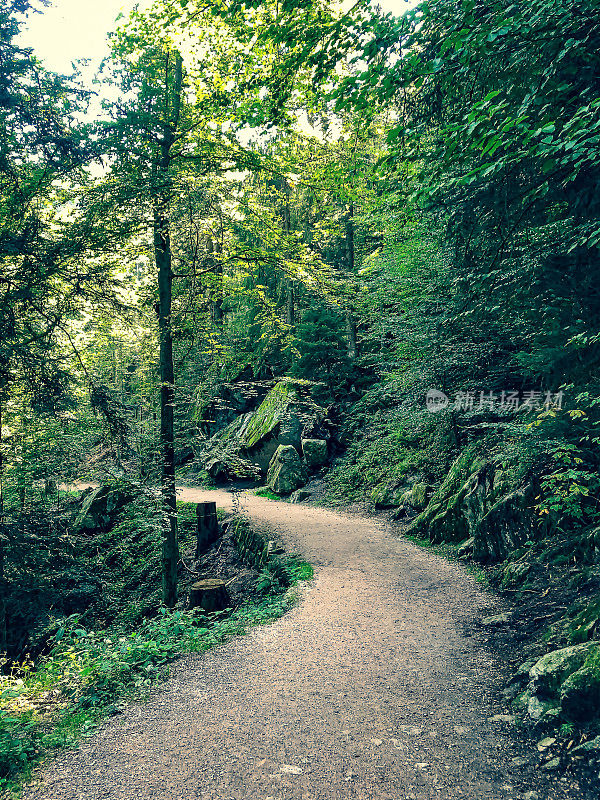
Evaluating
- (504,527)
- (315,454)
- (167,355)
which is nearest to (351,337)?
(315,454)

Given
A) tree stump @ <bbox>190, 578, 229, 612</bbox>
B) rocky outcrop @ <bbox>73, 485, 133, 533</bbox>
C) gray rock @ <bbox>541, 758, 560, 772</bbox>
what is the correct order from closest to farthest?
gray rock @ <bbox>541, 758, 560, 772</bbox>, tree stump @ <bbox>190, 578, 229, 612</bbox>, rocky outcrop @ <bbox>73, 485, 133, 533</bbox>

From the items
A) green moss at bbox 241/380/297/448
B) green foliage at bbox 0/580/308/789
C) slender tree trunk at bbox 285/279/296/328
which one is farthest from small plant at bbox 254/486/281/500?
green foliage at bbox 0/580/308/789

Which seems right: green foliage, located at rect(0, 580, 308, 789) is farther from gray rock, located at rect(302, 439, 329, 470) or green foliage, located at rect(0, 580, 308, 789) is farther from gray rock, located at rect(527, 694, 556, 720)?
gray rock, located at rect(302, 439, 329, 470)

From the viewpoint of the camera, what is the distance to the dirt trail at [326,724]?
2846 millimetres

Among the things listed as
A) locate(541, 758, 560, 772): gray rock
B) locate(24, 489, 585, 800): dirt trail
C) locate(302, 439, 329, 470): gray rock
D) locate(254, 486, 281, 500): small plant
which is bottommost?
locate(254, 486, 281, 500): small plant

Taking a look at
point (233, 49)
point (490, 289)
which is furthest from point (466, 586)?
point (233, 49)

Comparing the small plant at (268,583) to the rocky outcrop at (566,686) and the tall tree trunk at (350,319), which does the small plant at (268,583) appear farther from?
the tall tree trunk at (350,319)

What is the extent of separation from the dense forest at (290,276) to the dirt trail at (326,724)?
1.52 ft

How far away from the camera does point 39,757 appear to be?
3.28 metres

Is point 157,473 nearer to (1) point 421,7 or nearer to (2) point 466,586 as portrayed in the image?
(2) point 466,586

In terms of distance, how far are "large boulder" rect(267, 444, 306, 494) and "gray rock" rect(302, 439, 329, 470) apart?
0.39m

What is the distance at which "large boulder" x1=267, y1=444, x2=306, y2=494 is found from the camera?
52.9 ft

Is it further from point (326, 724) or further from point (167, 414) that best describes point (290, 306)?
point (326, 724)

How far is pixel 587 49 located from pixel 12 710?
7.53 metres
